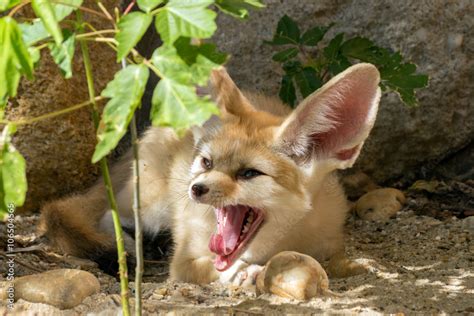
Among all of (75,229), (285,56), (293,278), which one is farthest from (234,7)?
(75,229)

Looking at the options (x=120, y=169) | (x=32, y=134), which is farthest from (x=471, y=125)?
(x=32, y=134)

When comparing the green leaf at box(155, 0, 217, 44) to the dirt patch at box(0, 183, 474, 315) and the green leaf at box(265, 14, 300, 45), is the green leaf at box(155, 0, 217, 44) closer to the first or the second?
the dirt patch at box(0, 183, 474, 315)

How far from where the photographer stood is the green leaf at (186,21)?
1558 mm

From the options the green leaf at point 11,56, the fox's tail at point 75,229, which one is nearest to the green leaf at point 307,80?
the fox's tail at point 75,229

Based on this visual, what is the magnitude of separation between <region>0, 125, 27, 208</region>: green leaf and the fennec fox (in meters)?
1.10

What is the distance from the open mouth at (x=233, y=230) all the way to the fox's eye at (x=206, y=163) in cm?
19

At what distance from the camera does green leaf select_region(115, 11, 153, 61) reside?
1.57 m

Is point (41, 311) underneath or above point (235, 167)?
underneath

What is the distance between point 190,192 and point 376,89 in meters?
0.81

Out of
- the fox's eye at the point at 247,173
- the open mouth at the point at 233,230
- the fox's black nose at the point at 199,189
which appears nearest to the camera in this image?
the fox's black nose at the point at 199,189

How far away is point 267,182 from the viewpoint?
2871mm

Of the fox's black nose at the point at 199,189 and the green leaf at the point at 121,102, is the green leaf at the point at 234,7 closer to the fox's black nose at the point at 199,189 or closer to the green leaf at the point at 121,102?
the green leaf at the point at 121,102

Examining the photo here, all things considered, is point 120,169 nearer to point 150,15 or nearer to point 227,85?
point 227,85

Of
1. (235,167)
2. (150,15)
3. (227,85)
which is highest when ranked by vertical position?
(150,15)
